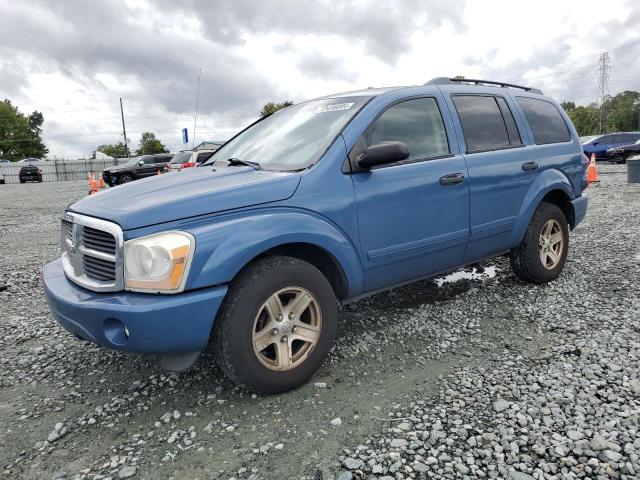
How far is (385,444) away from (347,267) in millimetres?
1089

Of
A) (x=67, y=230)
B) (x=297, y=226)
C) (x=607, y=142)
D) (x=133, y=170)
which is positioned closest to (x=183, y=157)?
(x=133, y=170)

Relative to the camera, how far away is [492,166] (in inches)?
152

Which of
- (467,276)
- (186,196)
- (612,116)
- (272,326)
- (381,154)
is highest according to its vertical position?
(612,116)

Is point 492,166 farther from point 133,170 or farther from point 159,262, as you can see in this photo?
point 133,170

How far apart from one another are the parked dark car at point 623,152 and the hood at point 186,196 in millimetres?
20876

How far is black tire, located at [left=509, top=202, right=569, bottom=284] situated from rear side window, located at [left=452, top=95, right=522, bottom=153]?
71 cm

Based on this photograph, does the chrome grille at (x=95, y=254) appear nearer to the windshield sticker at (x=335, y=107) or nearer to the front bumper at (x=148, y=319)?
the front bumper at (x=148, y=319)

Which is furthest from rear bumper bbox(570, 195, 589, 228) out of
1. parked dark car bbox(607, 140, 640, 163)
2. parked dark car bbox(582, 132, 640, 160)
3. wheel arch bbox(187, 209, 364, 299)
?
parked dark car bbox(582, 132, 640, 160)

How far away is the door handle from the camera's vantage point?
11.4 ft

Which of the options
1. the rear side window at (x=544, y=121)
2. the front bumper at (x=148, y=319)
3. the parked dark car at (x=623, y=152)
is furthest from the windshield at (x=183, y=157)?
the parked dark car at (x=623, y=152)

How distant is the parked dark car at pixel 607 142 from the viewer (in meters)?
20.1

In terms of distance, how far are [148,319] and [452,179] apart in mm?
2330

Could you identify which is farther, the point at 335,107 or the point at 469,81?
the point at 469,81

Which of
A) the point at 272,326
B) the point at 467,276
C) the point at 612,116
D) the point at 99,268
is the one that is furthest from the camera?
the point at 612,116
